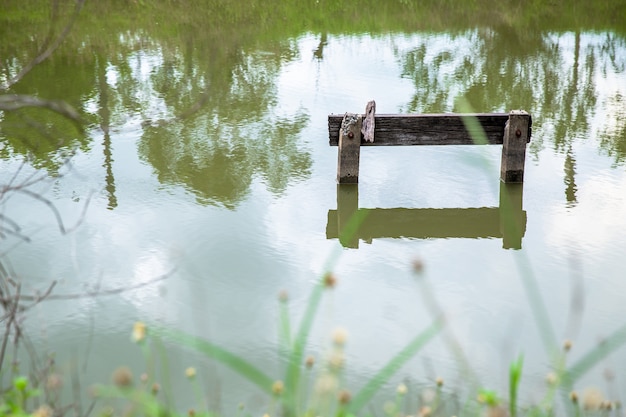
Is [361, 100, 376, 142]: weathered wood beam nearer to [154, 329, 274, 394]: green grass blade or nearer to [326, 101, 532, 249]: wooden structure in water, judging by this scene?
[326, 101, 532, 249]: wooden structure in water

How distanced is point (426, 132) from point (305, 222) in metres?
1.31

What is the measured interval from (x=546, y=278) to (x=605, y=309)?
1.74ft

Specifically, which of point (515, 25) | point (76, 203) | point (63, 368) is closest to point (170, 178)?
point (76, 203)

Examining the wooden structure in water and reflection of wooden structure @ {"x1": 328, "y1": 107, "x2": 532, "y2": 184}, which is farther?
reflection of wooden structure @ {"x1": 328, "y1": 107, "x2": 532, "y2": 184}

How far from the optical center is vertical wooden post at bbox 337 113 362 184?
6570mm

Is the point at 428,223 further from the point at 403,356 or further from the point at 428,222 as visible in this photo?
the point at 403,356

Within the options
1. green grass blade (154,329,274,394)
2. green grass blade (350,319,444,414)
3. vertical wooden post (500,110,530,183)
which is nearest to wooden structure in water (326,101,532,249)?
vertical wooden post (500,110,530,183)

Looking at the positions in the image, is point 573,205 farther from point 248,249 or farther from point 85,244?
point 85,244

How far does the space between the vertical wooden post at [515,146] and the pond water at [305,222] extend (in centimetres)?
18

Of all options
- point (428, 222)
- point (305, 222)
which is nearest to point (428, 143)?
point (428, 222)

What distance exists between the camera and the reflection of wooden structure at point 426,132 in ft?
21.7

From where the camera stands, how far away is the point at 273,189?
22.9 ft

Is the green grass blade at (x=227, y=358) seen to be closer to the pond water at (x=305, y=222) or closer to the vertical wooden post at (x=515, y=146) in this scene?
the pond water at (x=305, y=222)

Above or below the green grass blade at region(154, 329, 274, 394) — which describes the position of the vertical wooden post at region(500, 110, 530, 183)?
below
